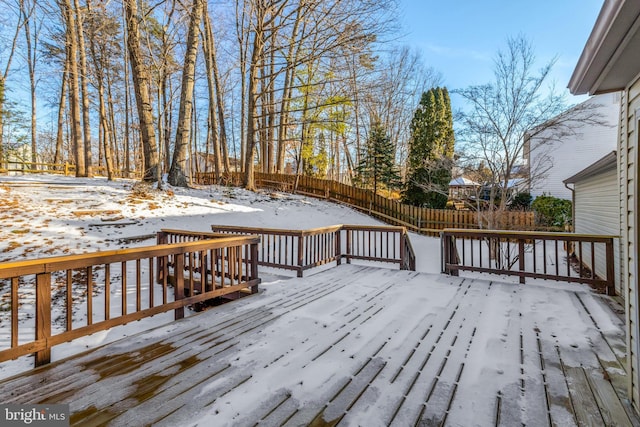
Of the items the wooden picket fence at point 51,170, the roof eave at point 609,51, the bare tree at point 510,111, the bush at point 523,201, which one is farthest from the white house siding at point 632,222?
the wooden picket fence at point 51,170

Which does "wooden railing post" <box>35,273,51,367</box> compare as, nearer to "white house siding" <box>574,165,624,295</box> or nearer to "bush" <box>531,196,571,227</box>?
"white house siding" <box>574,165,624,295</box>

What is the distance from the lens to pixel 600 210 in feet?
21.9

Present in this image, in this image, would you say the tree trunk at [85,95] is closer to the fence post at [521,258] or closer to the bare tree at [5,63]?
the bare tree at [5,63]

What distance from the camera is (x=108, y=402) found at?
5.84ft

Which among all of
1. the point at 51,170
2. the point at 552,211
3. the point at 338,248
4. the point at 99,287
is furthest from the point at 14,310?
the point at 51,170

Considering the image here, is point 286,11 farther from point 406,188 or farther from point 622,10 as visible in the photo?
point 622,10

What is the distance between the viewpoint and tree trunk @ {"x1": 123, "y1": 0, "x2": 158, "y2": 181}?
9039 mm

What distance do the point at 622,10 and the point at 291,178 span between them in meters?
14.7

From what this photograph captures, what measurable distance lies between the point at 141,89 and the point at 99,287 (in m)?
6.95

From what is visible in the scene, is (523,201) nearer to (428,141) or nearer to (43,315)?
(428,141)

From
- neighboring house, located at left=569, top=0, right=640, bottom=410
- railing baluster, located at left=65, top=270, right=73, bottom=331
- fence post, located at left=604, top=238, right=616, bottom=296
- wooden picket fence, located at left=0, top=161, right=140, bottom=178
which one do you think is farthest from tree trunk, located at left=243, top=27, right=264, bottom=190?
neighboring house, located at left=569, top=0, right=640, bottom=410

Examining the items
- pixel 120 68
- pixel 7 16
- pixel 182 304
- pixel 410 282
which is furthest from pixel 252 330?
pixel 120 68

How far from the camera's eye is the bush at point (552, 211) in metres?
12.4

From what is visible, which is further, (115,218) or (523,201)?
(523,201)
